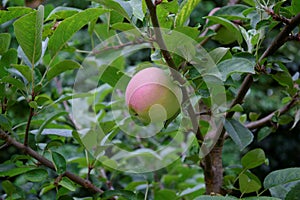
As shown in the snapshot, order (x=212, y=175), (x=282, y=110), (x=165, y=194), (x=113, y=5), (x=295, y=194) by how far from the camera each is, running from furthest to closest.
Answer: (x=165, y=194) < (x=282, y=110) < (x=212, y=175) < (x=295, y=194) < (x=113, y=5)

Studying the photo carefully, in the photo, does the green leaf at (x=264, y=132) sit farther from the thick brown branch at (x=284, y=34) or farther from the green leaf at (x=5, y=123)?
the green leaf at (x=5, y=123)

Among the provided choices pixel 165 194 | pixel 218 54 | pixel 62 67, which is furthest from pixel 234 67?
pixel 165 194

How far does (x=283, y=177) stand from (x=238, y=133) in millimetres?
98

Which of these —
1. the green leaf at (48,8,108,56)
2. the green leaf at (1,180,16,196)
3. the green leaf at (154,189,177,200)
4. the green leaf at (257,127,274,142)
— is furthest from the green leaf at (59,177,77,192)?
the green leaf at (257,127,274,142)

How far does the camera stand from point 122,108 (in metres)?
1.21

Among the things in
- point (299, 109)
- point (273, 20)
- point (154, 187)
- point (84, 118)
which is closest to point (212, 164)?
point (299, 109)

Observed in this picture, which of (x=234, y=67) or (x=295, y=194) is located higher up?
(x=234, y=67)

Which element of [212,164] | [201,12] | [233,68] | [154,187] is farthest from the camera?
[201,12]

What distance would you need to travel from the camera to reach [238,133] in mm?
713

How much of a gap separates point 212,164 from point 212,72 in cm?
28

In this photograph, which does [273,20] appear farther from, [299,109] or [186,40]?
[299,109]

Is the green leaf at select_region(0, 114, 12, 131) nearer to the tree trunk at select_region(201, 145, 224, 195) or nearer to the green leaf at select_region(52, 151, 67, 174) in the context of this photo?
the green leaf at select_region(52, 151, 67, 174)

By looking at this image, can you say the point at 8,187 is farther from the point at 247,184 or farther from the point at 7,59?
the point at 247,184

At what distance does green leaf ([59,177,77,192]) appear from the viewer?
700 millimetres
